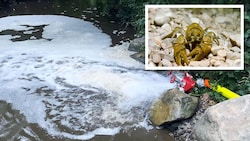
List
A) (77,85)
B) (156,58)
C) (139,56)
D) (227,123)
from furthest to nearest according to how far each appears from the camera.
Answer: (139,56) → (77,85) → (156,58) → (227,123)

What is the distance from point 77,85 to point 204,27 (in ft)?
4.75

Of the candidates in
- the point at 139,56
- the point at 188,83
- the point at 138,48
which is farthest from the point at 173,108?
the point at 138,48

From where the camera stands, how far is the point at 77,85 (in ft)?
10.7

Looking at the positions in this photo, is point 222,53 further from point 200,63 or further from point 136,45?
point 136,45

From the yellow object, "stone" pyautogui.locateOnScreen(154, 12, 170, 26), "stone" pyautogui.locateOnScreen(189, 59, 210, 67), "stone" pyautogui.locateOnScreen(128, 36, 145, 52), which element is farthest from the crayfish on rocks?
"stone" pyautogui.locateOnScreen(128, 36, 145, 52)

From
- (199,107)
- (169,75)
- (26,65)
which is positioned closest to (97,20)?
(26,65)

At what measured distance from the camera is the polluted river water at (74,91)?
8.52 ft

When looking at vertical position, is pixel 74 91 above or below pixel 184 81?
below

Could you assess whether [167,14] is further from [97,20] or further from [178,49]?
[97,20]

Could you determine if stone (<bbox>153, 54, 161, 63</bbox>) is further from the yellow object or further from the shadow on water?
the shadow on water

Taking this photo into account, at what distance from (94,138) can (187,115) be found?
2.41 ft

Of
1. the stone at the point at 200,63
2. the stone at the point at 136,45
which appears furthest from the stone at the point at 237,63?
the stone at the point at 136,45

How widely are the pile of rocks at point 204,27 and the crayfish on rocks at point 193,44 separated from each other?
33mm

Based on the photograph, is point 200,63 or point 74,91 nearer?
point 200,63
